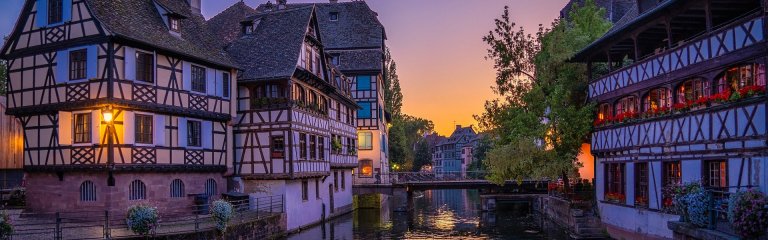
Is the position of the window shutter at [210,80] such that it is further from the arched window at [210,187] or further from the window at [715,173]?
the window at [715,173]

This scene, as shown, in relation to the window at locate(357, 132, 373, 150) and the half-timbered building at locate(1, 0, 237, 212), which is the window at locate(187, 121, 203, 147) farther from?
the window at locate(357, 132, 373, 150)

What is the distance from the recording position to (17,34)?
27.6 m

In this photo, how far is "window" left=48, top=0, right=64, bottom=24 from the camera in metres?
26.4

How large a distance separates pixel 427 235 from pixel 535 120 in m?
8.33

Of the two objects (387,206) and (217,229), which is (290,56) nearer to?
(217,229)

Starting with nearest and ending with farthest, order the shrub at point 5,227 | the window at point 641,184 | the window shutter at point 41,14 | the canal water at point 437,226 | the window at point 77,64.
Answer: the shrub at point 5,227 < the window at point 77,64 < the window at point 641,184 < the window shutter at point 41,14 < the canal water at point 437,226

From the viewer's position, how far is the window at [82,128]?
25542 mm

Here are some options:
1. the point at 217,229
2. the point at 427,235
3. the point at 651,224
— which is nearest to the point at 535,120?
the point at 427,235

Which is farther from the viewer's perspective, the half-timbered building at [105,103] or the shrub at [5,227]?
the half-timbered building at [105,103]

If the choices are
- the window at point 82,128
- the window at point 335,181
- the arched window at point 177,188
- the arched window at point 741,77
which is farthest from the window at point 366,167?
the arched window at point 741,77

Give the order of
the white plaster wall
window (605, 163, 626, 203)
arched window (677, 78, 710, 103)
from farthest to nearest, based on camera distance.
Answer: window (605, 163, 626, 203)
the white plaster wall
arched window (677, 78, 710, 103)

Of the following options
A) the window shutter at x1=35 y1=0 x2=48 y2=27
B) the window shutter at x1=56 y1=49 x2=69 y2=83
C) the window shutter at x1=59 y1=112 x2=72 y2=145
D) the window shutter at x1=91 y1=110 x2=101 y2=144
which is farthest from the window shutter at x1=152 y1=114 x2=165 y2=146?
the window shutter at x1=35 y1=0 x2=48 y2=27

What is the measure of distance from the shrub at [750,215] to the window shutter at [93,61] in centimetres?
2113

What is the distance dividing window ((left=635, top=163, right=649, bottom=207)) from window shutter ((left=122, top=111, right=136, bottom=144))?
19.3 metres
